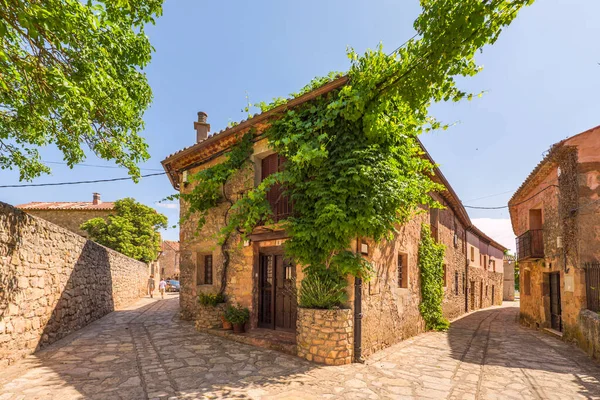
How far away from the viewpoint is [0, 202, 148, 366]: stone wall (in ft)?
18.7

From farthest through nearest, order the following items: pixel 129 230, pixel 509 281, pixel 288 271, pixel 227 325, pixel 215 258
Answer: pixel 509 281, pixel 129 230, pixel 215 258, pixel 227 325, pixel 288 271

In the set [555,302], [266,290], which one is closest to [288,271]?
[266,290]

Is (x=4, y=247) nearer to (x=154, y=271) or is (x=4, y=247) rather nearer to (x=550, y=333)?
(x=550, y=333)

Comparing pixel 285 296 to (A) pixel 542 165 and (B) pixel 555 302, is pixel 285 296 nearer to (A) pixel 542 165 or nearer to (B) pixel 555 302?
(A) pixel 542 165

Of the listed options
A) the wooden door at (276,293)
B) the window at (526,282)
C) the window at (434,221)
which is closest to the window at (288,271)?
the wooden door at (276,293)

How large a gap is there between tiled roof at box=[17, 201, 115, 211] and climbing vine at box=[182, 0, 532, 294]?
22.4 m

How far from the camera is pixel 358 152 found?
246 inches

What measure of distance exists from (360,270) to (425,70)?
137 inches

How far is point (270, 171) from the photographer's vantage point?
27.8 feet

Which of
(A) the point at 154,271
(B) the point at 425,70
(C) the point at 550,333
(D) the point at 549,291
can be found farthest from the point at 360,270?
(A) the point at 154,271

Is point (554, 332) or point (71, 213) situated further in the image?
point (71, 213)

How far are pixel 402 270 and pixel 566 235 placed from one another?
16.3ft

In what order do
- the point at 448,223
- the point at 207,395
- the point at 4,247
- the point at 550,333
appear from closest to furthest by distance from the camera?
the point at 207,395 < the point at 4,247 < the point at 550,333 < the point at 448,223

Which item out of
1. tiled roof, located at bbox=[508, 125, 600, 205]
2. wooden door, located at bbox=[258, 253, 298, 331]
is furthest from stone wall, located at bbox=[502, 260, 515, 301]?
wooden door, located at bbox=[258, 253, 298, 331]
